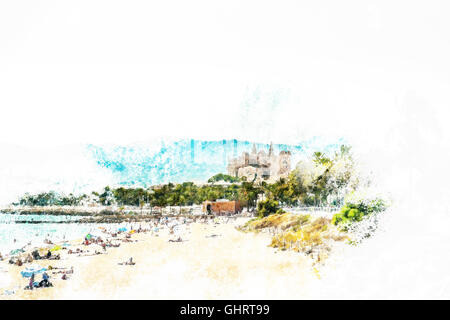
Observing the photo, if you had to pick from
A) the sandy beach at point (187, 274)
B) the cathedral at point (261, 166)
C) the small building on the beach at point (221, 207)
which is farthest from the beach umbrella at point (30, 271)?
the small building on the beach at point (221, 207)

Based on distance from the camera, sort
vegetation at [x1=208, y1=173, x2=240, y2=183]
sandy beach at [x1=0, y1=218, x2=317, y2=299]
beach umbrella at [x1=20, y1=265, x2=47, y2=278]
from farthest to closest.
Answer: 1. vegetation at [x1=208, y1=173, x2=240, y2=183]
2. beach umbrella at [x1=20, y1=265, x2=47, y2=278]
3. sandy beach at [x1=0, y1=218, x2=317, y2=299]

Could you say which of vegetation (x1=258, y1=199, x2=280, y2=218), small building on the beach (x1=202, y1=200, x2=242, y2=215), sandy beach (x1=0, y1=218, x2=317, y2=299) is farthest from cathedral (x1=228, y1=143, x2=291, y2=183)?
sandy beach (x1=0, y1=218, x2=317, y2=299)

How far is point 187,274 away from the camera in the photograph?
864cm

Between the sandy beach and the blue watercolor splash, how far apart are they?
9.05ft

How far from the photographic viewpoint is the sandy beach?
7652mm

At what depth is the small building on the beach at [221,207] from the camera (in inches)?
566

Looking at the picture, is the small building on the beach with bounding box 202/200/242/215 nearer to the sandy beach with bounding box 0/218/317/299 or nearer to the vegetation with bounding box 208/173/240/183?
the vegetation with bounding box 208/173/240/183

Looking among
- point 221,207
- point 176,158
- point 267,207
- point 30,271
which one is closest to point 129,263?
point 30,271

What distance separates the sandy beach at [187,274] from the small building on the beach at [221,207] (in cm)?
245

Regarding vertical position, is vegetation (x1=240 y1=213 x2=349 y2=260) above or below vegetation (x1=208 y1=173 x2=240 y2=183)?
below

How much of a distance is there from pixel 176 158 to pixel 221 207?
3.05 m

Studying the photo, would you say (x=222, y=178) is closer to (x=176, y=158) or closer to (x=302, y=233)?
(x=176, y=158)

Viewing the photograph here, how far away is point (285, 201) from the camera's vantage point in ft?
40.9
